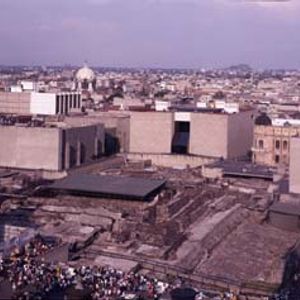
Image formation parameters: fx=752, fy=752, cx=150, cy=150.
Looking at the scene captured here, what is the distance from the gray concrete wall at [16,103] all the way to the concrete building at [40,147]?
12.1 m

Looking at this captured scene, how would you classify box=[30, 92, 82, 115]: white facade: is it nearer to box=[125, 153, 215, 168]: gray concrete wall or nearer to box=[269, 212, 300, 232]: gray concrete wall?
box=[125, 153, 215, 168]: gray concrete wall

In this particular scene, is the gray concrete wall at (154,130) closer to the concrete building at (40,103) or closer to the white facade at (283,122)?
the white facade at (283,122)

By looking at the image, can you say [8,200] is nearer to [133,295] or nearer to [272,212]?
[272,212]

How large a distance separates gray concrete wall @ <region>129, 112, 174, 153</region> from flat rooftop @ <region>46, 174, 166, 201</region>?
732 cm

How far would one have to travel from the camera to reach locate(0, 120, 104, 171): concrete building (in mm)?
22719

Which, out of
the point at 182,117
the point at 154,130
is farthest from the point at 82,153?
the point at 182,117

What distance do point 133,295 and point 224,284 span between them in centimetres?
257

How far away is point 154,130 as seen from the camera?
27.6 metres

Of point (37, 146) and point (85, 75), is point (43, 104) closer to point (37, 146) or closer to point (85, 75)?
point (37, 146)

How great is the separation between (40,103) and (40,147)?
40.9 feet

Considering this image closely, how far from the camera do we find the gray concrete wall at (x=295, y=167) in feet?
64.4

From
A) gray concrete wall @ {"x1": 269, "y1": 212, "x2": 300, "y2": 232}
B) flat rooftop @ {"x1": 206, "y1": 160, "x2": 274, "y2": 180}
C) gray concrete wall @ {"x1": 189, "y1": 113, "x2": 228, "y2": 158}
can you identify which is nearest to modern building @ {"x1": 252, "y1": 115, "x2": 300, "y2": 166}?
gray concrete wall @ {"x1": 189, "y1": 113, "x2": 228, "y2": 158}

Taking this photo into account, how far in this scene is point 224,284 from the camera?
12.8 meters

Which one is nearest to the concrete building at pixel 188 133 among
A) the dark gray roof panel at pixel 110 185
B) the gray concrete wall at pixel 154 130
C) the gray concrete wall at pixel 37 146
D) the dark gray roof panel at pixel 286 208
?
the gray concrete wall at pixel 154 130
